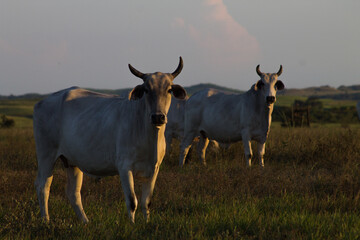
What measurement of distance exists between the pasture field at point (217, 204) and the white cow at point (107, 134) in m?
0.40

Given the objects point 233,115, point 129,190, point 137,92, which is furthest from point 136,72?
point 233,115

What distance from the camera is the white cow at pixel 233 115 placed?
31.2ft

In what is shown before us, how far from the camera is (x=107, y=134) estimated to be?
4992mm

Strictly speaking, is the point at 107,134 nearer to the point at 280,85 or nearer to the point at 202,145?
the point at 280,85

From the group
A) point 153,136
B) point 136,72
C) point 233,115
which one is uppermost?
point 136,72

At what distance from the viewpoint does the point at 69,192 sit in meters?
5.58

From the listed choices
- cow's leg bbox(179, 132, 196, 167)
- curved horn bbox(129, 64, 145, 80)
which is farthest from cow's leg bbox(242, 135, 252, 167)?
curved horn bbox(129, 64, 145, 80)

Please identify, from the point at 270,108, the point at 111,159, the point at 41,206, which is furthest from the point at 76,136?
the point at 270,108

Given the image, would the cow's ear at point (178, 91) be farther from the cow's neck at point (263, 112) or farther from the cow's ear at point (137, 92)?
the cow's neck at point (263, 112)

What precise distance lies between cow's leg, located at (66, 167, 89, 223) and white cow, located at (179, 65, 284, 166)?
451 centimetres

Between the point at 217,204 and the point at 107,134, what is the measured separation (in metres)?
1.80

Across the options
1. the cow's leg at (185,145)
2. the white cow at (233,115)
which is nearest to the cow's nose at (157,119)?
the white cow at (233,115)

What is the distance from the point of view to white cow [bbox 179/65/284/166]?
31.2 ft

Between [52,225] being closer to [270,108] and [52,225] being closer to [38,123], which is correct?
[38,123]
